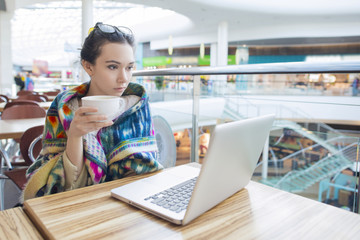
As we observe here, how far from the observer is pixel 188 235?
56cm

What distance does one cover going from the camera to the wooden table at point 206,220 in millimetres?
565

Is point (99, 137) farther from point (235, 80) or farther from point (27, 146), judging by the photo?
point (235, 80)

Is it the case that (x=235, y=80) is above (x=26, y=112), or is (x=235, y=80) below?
above

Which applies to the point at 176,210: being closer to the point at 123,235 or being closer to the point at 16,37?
the point at 123,235

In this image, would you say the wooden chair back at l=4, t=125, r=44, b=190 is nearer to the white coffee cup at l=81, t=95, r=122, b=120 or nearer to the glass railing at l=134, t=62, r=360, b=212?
the glass railing at l=134, t=62, r=360, b=212

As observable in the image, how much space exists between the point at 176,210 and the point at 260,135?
0.28 metres

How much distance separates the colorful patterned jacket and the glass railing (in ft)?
0.75

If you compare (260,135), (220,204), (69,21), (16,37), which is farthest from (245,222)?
(16,37)

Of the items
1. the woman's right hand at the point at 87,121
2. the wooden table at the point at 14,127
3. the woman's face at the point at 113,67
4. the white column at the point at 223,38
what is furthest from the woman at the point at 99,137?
the white column at the point at 223,38

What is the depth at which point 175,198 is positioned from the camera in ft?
2.32

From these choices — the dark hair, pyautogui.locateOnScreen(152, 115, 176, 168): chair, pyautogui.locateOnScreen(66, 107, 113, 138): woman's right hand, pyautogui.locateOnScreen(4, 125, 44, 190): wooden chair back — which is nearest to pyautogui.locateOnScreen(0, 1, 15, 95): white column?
pyautogui.locateOnScreen(4, 125, 44, 190): wooden chair back

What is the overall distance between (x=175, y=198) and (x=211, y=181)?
15 cm

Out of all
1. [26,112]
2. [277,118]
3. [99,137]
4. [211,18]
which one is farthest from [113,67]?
[211,18]

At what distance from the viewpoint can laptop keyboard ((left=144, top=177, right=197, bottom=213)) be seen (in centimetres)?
66
